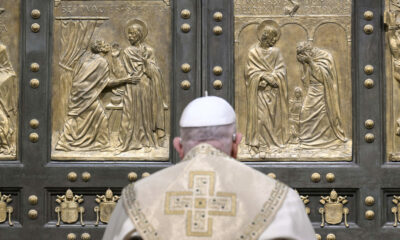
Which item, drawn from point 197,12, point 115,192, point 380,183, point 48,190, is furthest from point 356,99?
point 48,190

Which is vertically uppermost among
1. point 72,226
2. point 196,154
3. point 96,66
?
point 96,66

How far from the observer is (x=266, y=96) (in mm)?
7066

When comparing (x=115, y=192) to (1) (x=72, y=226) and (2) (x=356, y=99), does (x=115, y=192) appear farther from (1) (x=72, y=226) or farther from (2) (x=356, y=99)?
(2) (x=356, y=99)

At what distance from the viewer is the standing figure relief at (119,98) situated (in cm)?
708

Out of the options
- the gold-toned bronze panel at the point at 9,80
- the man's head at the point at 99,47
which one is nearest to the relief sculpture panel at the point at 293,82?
the man's head at the point at 99,47

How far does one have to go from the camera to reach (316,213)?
7.00m

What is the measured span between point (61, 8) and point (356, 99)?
2.25 meters

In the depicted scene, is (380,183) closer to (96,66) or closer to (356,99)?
(356,99)

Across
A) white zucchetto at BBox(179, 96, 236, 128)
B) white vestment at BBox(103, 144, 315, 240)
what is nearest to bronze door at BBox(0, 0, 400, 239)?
white zucchetto at BBox(179, 96, 236, 128)

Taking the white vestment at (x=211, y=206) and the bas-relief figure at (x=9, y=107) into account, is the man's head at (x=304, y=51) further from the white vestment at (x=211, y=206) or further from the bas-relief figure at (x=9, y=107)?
the white vestment at (x=211, y=206)

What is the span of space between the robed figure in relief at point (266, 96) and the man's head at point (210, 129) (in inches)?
127

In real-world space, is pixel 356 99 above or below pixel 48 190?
above

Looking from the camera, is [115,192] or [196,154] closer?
[196,154]

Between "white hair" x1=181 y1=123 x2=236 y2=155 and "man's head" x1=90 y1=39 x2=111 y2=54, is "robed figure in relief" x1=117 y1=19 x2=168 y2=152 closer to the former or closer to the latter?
"man's head" x1=90 y1=39 x2=111 y2=54
